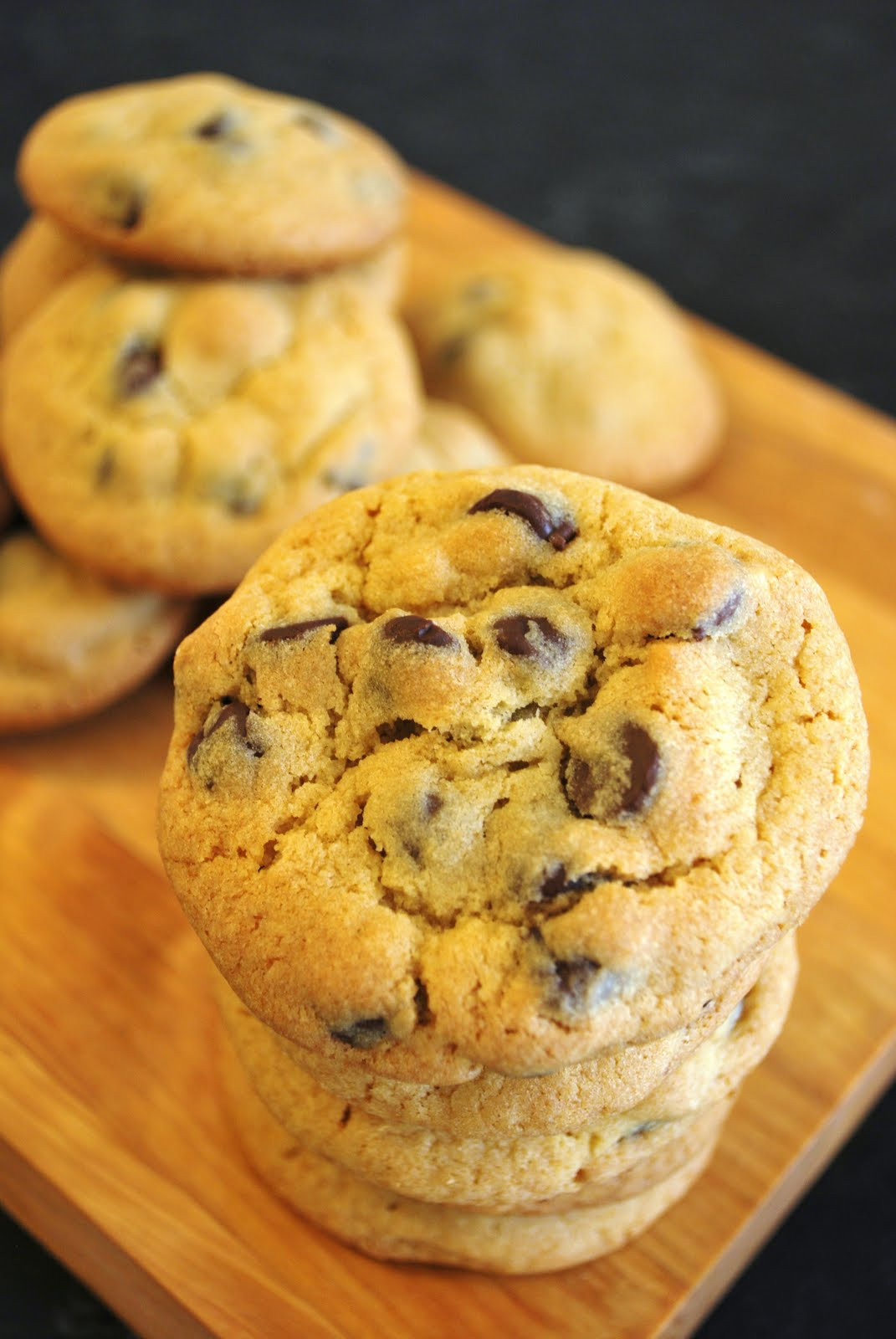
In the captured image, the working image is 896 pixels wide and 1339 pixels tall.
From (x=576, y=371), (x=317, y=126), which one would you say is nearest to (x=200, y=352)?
(x=317, y=126)

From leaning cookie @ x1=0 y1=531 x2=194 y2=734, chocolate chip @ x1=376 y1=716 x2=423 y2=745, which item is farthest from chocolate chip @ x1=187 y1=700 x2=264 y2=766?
leaning cookie @ x1=0 y1=531 x2=194 y2=734

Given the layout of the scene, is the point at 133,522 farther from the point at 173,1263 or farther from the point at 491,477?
the point at 173,1263

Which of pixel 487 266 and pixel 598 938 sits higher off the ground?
pixel 598 938

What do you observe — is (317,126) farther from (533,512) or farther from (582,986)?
(582,986)

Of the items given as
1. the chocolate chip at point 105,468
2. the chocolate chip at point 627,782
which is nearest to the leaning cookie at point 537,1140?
the chocolate chip at point 627,782

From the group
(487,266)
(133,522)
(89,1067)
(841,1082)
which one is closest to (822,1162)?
(841,1082)

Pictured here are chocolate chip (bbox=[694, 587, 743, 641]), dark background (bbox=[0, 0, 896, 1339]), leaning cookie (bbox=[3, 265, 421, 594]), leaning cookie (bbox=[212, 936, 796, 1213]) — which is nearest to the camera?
chocolate chip (bbox=[694, 587, 743, 641])

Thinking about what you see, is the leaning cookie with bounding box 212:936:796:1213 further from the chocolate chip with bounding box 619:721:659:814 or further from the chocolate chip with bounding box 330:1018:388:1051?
the chocolate chip with bounding box 619:721:659:814
